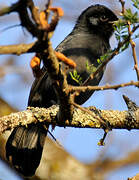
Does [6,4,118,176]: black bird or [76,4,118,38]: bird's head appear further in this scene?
[76,4,118,38]: bird's head

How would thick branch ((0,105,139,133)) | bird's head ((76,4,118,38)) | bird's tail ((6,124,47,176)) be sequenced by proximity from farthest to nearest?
bird's head ((76,4,118,38)) → bird's tail ((6,124,47,176)) → thick branch ((0,105,139,133))

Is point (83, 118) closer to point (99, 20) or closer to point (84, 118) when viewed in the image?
point (84, 118)

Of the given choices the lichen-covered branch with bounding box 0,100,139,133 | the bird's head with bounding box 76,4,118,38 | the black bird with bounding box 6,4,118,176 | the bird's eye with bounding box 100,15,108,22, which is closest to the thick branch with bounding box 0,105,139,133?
the lichen-covered branch with bounding box 0,100,139,133

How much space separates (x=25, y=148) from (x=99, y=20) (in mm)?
1925

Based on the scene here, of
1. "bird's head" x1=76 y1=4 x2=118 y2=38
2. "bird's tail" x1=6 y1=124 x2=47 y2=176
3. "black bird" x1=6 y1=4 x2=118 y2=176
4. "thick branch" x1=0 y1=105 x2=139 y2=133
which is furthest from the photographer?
"bird's head" x1=76 y1=4 x2=118 y2=38

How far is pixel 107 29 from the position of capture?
14.9ft

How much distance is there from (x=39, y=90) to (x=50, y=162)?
69.9 inches

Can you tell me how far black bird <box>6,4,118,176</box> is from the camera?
3.92 meters

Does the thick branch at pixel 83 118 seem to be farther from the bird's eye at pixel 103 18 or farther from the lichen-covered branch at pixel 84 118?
the bird's eye at pixel 103 18

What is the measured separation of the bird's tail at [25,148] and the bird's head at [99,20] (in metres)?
1.49

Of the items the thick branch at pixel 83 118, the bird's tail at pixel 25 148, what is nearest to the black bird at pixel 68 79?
the bird's tail at pixel 25 148

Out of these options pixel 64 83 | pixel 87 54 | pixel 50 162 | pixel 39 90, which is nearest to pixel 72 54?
pixel 87 54

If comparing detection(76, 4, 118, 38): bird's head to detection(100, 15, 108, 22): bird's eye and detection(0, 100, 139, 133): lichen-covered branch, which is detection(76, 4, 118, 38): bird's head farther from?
detection(0, 100, 139, 133): lichen-covered branch

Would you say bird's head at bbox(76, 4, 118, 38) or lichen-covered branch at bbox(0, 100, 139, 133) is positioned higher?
bird's head at bbox(76, 4, 118, 38)
